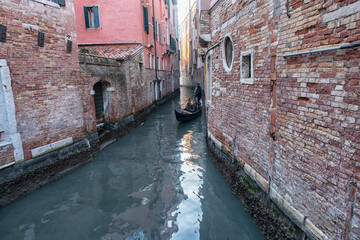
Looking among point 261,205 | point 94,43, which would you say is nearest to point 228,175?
point 261,205

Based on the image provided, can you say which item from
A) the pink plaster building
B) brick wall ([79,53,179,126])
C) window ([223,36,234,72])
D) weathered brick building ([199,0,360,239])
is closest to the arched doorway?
brick wall ([79,53,179,126])

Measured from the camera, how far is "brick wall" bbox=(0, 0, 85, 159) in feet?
15.2

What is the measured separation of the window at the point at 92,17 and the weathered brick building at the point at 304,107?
29.3 feet

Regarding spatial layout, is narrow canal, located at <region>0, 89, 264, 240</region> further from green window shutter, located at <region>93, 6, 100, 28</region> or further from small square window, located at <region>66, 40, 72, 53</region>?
green window shutter, located at <region>93, 6, 100, 28</region>

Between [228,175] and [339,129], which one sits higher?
Result: [339,129]

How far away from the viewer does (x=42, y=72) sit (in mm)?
5246

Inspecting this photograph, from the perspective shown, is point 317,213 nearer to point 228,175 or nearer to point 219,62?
point 228,175

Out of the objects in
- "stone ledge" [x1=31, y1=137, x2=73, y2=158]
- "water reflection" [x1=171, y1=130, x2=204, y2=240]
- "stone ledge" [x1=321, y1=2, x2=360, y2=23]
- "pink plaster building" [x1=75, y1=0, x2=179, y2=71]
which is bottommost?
"water reflection" [x1=171, y1=130, x2=204, y2=240]

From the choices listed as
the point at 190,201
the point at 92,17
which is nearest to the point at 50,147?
the point at 190,201

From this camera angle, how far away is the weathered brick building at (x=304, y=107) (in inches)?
82.3

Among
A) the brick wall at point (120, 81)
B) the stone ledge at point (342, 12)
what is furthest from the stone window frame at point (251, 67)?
the brick wall at point (120, 81)

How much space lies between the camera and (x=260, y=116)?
3.73 m

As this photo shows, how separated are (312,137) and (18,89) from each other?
5051 millimetres

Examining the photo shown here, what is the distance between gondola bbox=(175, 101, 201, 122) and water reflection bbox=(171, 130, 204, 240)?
3780mm
